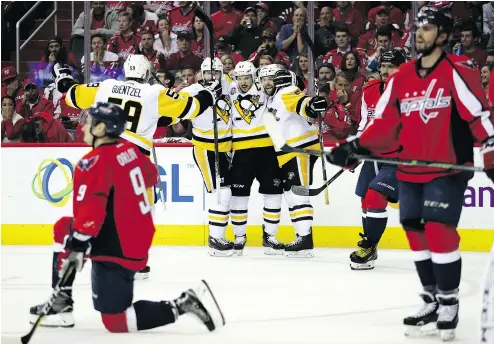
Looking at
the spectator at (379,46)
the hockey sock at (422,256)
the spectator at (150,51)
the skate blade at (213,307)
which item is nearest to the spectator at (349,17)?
the spectator at (379,46)

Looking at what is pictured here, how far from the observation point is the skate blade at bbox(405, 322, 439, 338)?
4274 millimetres

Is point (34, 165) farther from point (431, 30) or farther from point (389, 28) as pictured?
point (431, 30)

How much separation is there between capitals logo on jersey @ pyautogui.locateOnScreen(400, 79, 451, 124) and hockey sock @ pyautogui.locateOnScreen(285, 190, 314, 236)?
2894 mm

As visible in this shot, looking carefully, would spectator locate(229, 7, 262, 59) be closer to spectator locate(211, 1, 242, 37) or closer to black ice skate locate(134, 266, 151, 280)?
spectator locate(211, 1, 242, 37)

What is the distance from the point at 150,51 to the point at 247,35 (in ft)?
2.76

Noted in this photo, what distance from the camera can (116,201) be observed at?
13.6 ft

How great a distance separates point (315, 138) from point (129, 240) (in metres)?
3.17

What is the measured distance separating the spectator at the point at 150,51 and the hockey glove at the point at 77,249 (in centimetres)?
474

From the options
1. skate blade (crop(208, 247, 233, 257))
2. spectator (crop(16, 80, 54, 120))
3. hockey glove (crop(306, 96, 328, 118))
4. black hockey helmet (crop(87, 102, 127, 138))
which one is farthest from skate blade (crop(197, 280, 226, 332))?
spectator (crop(16, 80, 54, 120))

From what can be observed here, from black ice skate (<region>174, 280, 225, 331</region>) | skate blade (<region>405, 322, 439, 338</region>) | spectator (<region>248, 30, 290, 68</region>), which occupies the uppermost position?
spectator (<region>248, 30, 290, 68</region>)

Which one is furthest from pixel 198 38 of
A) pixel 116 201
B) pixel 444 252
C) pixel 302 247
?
pixel 444 252

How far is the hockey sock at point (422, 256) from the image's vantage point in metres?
4.29

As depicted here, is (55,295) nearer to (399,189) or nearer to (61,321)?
(61,321)

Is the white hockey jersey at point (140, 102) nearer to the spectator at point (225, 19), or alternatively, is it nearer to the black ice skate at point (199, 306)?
the black ice skate at point (199, 306)
